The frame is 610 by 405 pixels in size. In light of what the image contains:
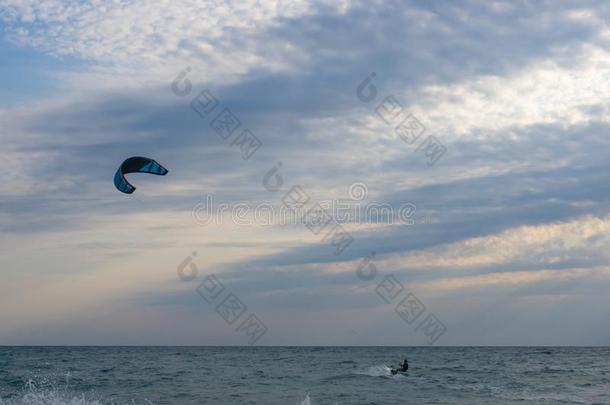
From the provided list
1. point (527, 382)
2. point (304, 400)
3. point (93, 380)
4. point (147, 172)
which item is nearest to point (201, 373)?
point (93, 380)

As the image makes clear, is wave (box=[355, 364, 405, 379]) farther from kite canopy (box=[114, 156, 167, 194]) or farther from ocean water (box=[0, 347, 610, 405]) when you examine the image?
kite canopy (box=[114, 156, 167, 194])

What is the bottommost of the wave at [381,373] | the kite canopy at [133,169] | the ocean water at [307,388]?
the ocean water at [307,388]

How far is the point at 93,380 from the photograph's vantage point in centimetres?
4731

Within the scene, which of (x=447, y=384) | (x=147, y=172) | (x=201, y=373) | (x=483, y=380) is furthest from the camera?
(x=201, y=373)

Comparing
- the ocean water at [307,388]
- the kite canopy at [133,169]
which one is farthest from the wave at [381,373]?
the kite canopy at [133,169]

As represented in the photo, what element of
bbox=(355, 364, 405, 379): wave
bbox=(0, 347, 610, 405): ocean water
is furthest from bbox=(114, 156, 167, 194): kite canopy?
bbox=(355, 364, 405, 379): wave

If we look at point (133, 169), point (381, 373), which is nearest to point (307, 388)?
point (381, 373)

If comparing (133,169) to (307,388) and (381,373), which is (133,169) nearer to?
(307,388)

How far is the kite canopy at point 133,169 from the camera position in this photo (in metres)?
28.0

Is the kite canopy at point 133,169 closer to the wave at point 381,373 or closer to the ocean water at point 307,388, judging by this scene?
the ocean water at point 307,388

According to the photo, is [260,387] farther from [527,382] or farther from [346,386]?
A: [527,382]

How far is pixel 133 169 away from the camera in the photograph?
29109mm

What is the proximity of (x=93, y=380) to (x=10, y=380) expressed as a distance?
6.25m

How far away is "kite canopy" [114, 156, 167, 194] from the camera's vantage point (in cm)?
2802
